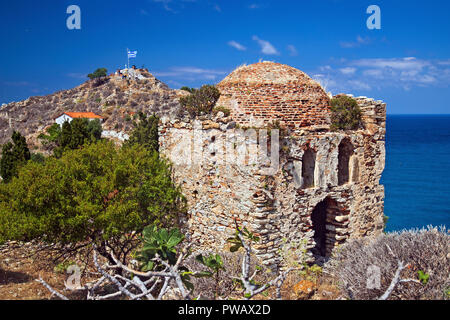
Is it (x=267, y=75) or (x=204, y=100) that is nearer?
(x=267, y=75)

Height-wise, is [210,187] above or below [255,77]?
below

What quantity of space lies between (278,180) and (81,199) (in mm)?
5386

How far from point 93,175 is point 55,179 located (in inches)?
41.8

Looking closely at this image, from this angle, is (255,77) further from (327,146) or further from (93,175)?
(93,175)

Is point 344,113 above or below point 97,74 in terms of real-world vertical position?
below

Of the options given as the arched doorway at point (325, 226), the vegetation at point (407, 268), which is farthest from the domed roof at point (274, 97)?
the vegetation at point (407, 268)

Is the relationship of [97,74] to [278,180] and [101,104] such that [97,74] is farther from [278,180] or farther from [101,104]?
[278,180]

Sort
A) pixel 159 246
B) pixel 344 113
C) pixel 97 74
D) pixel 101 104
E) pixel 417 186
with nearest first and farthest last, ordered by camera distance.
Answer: pixel 159 246 → pixel 344 113 → pixel 101 104 → pixel 417 186 → pixel 97 74

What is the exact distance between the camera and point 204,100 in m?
11.8

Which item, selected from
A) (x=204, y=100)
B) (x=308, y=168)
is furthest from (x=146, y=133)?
(x=308, y=168)

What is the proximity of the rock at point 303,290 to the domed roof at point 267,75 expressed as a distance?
6.19 meters

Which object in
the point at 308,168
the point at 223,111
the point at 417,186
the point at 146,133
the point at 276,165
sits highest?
the point at 146,133

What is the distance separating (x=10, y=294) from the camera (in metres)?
9.30
